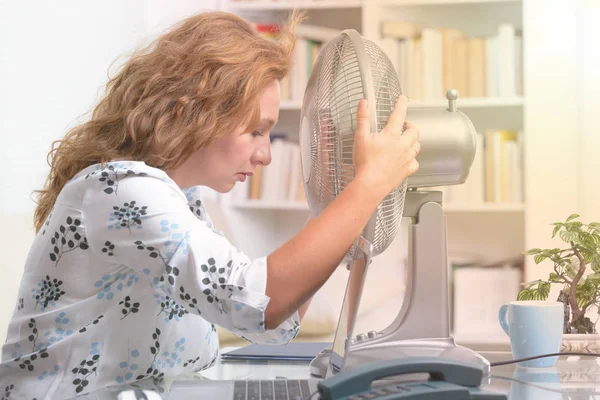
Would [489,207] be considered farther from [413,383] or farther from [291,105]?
[413,383]

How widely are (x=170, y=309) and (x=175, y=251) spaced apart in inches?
9.4

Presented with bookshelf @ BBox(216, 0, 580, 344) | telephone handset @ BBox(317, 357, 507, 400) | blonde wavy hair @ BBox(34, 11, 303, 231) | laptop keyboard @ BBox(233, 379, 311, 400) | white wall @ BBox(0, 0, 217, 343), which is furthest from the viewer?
bookshelf @ BBox(216, 0, 580, 344)

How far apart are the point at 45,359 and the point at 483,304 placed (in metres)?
2.09

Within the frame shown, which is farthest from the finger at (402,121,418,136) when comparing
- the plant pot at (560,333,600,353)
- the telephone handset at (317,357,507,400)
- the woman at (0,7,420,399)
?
the plant pot at (560,333,600,353)

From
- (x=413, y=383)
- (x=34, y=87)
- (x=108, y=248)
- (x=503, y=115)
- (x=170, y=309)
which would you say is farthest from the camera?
(x=503, y=115)

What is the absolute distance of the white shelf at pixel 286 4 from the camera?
2.87 meters

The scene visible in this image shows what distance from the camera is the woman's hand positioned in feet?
2.70

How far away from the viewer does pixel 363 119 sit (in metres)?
0.83

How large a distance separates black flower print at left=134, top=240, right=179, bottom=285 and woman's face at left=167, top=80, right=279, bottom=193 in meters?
0.23

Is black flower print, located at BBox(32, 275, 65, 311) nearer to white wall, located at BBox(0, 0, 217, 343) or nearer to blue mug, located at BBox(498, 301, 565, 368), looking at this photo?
blue mug, located at BBox(498, 301, 565, 368)

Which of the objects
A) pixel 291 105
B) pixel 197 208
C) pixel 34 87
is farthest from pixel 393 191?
pixel 291 105

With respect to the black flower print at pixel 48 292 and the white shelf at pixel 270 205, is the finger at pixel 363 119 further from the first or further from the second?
the white shelf at pixel 270 205

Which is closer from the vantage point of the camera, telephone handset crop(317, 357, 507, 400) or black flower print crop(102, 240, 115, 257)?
telephone handset crop(317, 357, 507, 400)

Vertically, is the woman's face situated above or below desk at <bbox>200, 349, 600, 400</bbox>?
above
